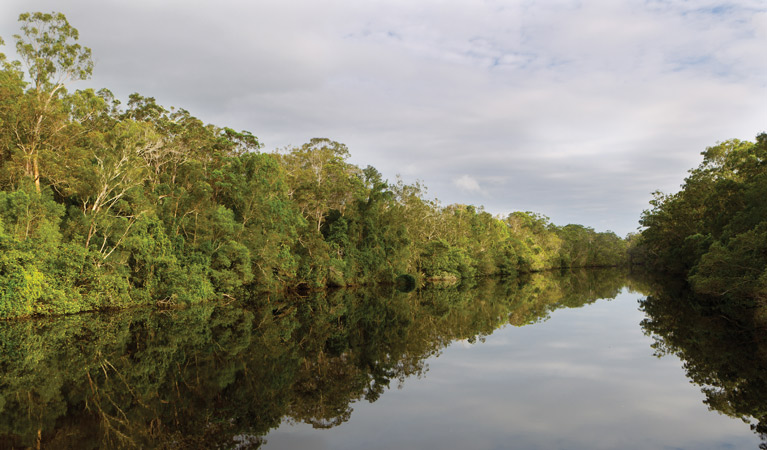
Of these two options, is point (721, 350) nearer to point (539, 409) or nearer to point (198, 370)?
point (539, 409)

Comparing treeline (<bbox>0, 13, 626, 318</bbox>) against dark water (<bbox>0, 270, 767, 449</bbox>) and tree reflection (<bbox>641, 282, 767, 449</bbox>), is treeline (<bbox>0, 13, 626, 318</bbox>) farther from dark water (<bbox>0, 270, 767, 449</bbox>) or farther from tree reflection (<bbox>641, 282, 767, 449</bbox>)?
tree reflection (<bbox>641, 282, 767, 449</bbox>)

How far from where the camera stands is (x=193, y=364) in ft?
43.4

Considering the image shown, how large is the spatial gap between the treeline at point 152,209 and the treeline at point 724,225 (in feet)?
84.8

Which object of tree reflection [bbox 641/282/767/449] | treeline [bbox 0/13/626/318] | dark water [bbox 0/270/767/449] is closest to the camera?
dark water [bbox 0/270/767/449]

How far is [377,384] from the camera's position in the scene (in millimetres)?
12023

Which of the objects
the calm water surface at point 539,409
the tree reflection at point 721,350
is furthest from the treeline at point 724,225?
the calm water surface at point 539,409

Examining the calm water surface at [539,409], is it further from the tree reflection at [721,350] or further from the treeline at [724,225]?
the treeline at [724,225]

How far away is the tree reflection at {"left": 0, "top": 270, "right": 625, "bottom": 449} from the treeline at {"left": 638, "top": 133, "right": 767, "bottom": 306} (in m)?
9.76

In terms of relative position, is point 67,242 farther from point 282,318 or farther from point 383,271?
point 383,271

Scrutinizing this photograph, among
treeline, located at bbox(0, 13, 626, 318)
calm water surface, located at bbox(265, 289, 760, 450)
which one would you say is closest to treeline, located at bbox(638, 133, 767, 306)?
calm water surface, located at bbox(265, 289, 760, 450)

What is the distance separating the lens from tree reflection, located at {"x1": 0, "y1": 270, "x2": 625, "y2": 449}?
8.45 meters

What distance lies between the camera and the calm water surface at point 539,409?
8.23 metres

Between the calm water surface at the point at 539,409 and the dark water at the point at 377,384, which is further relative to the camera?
the dark water at the point at 377,384

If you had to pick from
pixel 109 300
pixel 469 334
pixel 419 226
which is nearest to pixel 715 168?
pixel 419 226
